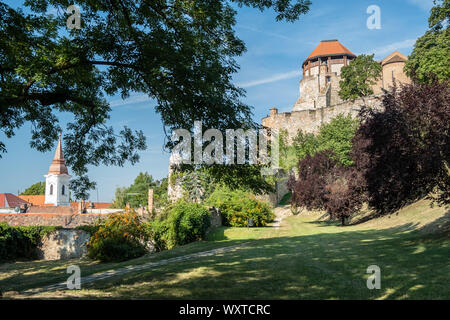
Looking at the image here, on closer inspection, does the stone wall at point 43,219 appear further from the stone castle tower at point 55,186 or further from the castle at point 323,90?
the stone castle tower at point 55,186

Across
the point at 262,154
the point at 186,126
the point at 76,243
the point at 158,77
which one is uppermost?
the point at 158,77

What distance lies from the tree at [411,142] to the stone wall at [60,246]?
676 inches

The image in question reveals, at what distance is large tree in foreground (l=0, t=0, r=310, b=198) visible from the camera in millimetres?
8414

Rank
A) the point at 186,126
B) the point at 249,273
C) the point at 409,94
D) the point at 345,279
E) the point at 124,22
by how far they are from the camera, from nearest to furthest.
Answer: the point at 345,279 → the point at 249,273 → the point at 186,126 → the point at 124,22 → the point at 409,94

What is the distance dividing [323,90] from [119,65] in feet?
231

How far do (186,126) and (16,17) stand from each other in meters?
4.91

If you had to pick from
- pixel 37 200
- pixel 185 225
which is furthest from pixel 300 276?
pixel 37 200

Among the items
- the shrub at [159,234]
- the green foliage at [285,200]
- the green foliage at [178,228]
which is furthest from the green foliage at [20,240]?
the green foliage at [285,200]

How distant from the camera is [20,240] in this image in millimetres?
22391

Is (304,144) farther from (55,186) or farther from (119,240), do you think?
(55,186)

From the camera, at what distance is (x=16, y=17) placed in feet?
30.6

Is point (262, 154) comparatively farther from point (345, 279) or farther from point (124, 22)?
point (124, 22)

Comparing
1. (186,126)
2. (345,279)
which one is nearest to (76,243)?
(186,126)

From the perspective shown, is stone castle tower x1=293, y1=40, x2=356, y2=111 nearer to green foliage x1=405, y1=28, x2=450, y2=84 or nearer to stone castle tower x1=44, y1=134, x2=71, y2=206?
green foliage x1=405, y1=28, x2=450, y2=84
